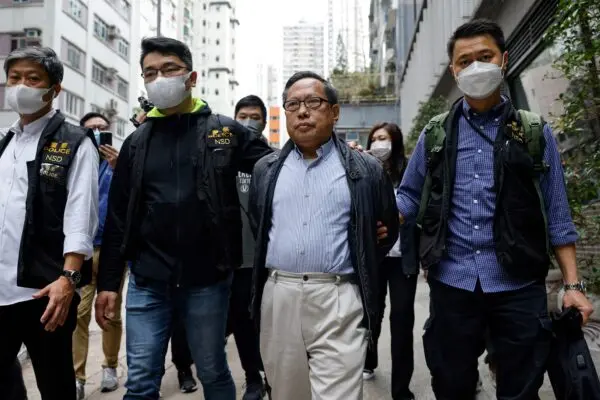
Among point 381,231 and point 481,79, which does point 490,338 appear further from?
point 481,79

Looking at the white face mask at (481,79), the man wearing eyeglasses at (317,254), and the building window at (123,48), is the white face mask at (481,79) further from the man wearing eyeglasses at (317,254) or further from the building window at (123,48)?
the building window at (123,48)

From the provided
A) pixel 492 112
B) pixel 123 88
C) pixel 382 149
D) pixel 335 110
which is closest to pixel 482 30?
pixel 492 112

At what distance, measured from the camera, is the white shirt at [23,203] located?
2.72 m

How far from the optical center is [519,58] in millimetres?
8594

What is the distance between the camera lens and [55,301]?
2.60 meters

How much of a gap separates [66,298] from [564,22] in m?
3.54

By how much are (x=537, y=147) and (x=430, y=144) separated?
1.68 feet

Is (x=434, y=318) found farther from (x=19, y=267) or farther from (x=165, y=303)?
(x=19, y=267)

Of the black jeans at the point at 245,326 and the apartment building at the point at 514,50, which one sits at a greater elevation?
the apartment building at the point at 514,50

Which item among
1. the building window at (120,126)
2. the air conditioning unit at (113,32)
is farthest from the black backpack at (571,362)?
the air conditioning unit at (113,32)

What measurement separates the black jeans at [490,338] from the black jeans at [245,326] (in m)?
1.87

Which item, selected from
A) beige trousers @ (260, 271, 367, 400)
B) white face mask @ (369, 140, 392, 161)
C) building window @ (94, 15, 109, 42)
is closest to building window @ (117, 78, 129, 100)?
building window @ (94, 15, 109, 42)

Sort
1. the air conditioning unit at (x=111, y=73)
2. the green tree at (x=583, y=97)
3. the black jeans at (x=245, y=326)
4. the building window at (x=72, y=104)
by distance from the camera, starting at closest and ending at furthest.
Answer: the green tree at (x=583, y=97) < the black jeans at (x=245, y=326) < the building window at (x=72, y=104) < the air conditioning unit at (x=111, y=73)

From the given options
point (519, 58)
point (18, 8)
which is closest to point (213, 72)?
point (18, 8)
